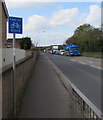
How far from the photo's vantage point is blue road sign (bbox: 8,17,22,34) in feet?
19.5

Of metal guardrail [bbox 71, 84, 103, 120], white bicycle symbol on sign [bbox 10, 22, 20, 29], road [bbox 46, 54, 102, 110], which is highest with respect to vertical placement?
white bicycle symbol on sign [bbox 10, 22, 20, 29]

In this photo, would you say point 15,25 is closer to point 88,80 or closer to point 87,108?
point 87,108

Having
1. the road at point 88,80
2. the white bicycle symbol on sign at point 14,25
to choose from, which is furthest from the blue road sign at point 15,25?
the road at point 88,80

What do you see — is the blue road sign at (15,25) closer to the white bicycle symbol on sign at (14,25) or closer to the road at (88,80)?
the white bicycle symbol on sign at (14,25)

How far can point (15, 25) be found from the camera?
6.05 m

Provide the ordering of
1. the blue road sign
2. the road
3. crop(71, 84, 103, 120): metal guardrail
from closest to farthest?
crop(71, 84, 103, 120): metal guardrail → the blue road sign → the road

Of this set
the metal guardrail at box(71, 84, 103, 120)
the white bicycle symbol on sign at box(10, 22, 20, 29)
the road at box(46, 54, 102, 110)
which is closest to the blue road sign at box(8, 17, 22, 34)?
the white bicycle symbol on sign at box(10, 22, 20, 29)

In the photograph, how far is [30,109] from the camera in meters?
6.82

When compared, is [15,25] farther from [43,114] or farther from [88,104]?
[88,104]

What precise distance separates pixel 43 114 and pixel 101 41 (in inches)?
2208

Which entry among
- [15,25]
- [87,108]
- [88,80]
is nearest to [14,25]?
[15,25]

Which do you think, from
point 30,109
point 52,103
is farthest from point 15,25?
point 52,103

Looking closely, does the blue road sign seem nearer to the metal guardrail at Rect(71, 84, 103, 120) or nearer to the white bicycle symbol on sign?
the white bicycle symbol on sign

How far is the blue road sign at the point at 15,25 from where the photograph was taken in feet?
19.5
